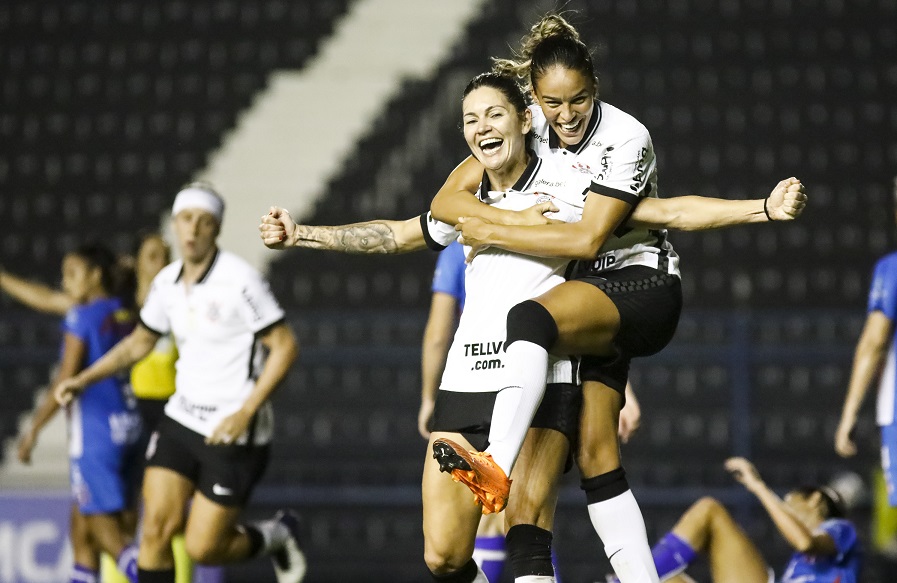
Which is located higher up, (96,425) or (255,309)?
(255,309)

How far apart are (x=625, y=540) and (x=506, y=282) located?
2.61 feet

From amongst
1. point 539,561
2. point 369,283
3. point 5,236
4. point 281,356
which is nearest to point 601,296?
point 539,561

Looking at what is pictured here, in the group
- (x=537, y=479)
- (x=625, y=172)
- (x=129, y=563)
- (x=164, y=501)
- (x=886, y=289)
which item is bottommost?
(x=129, y=563)

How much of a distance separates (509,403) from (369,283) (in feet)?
18.6

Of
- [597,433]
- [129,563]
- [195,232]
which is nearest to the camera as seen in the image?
[597,433]

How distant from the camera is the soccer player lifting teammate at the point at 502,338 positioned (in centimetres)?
356

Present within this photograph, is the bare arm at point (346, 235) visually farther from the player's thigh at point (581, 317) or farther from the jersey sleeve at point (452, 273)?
the jersey sleeve at point (452, 273)

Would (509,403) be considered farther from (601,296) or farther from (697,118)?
(697,118)

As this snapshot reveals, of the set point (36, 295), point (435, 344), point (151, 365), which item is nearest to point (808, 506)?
point (435, 344)

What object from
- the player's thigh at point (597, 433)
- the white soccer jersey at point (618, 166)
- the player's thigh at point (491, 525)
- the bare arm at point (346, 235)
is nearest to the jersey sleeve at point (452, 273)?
the player's thigh at point (491, 525)

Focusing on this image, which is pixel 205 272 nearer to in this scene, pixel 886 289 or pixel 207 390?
pixel 207 390

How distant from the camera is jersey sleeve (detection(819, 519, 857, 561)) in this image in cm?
497

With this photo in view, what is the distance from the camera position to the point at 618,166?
141 inches

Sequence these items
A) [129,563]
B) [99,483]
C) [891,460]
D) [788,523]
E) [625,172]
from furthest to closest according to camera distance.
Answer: [99,483] < [129,563] < [891,460] < [788,523] < [625,172]
